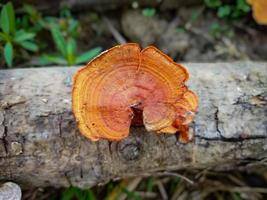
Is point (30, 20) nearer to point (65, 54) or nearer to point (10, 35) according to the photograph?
point (10, 35)

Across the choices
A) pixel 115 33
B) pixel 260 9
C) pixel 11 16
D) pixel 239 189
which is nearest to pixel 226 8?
pixel 260 9

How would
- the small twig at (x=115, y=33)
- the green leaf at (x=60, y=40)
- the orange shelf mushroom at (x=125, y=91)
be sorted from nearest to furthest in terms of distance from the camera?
the orange shelf mushroom at (x=125, y=91), the green leaf at (x=60, y=40), the small twig at (x=115, y=33)

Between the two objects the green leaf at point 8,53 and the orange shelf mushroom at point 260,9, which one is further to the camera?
the orange shelf mushroom at point 260,9

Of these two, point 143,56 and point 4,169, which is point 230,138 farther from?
point 4,169

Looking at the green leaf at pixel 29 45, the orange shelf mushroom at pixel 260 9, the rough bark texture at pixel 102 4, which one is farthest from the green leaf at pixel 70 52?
the orange shelf mushroom at pixel 260 9

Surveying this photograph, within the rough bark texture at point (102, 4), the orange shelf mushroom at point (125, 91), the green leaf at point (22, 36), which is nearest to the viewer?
the orange shelf mushroom at point (125, 91)

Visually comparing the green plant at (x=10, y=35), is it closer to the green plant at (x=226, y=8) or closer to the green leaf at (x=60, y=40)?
the green leaf at (x=60, y=40)
